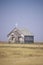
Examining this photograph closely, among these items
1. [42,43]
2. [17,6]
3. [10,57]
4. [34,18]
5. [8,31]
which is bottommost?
[10,57]

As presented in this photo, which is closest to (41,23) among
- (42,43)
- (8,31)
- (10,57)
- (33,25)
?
(33,25)

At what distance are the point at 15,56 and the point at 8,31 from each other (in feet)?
0.78

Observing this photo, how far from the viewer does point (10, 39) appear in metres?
1.23

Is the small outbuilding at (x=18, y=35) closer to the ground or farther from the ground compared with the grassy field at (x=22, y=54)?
farther from the ground

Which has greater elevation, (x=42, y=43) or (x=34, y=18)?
(x=34, y=18)

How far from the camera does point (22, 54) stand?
3.96 feet

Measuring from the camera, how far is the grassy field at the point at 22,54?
1207 mm

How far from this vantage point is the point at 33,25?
48.1 inches

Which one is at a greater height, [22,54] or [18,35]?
[18,35]

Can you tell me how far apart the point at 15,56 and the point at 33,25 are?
0.33 metres

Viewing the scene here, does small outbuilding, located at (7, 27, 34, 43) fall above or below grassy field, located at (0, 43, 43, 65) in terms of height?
above

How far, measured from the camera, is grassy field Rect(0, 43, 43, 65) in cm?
121

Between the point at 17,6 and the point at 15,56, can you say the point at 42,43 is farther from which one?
the point at 17,6

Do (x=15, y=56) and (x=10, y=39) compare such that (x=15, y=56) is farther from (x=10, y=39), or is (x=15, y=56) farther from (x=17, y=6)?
(x=17, y=6)
